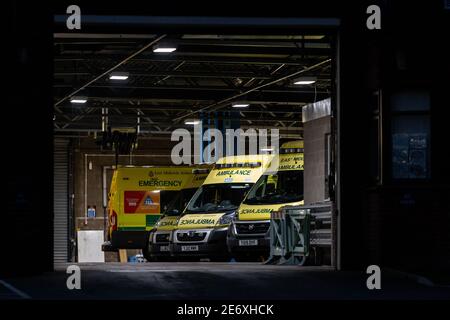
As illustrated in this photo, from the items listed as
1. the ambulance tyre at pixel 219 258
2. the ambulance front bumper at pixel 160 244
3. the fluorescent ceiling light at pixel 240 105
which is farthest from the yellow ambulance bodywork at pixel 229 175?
the fluorescent ceiling light at pixel 240 105

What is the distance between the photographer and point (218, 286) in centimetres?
1634

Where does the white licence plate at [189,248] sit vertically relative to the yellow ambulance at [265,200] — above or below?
below

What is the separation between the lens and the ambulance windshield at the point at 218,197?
3209 centimetres

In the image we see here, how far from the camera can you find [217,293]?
48.8 feet

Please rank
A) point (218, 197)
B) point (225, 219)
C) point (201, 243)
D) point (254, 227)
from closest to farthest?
point (254, 227) → point (225, 219) → point (201, 243) → point (218, 197)

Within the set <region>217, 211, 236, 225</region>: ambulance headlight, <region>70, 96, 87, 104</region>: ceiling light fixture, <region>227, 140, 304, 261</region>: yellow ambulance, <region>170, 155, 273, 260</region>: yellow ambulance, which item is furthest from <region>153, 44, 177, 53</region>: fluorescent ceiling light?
<region>70, 96, 87, 104</region>: ceiling light fixture

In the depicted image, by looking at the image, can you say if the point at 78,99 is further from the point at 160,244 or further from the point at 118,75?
the point at 160,244

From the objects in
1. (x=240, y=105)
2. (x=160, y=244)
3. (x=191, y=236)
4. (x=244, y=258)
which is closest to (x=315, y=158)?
(x=244, y=258)

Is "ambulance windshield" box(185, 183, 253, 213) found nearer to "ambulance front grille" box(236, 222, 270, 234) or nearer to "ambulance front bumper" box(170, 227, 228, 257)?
"ambulance front bumper" box(170, 227, 228, 257)

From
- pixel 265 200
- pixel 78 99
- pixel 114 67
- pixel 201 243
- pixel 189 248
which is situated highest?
pixel 114 67

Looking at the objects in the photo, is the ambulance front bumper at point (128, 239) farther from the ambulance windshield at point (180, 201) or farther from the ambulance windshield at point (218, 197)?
the ambulance windshield at point (218, 197)

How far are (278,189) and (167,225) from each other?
5932mm
